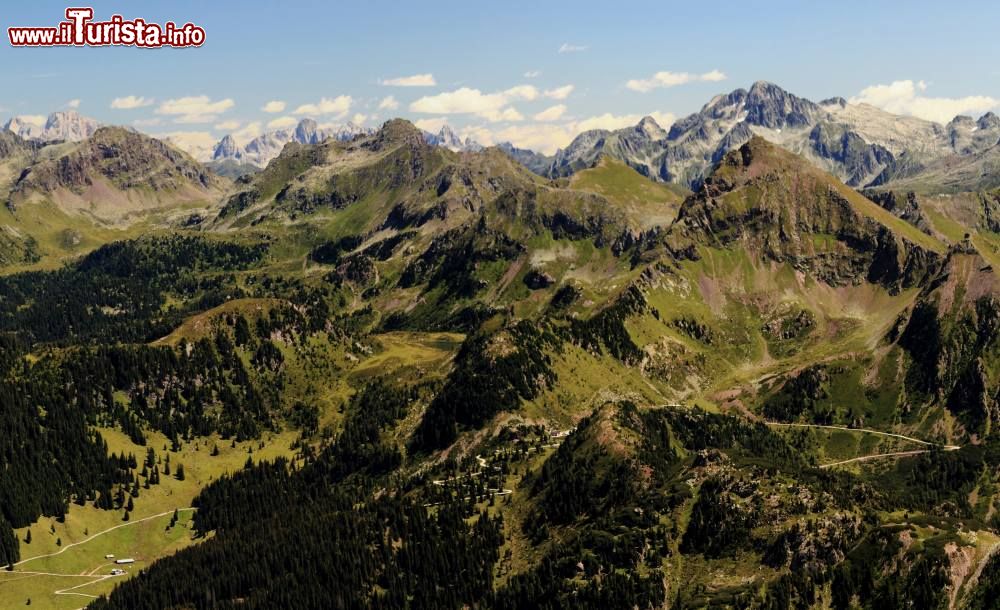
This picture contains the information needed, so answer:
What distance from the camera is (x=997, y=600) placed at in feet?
636

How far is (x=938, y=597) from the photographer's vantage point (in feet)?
653

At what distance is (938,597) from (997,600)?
39.1 feet
